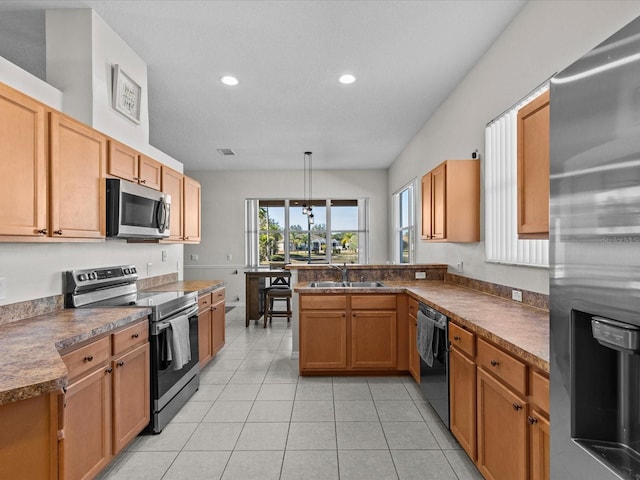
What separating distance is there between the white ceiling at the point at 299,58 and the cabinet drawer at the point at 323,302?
7.06 ft

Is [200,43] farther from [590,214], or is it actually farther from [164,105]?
[590,214]

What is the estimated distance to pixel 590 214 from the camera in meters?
0.88

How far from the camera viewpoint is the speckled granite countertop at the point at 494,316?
143 cm

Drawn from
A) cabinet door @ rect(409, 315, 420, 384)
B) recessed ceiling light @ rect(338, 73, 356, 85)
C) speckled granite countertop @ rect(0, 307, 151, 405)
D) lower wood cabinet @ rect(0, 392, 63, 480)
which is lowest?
cabinet door @ rect(409, 315, 420, 384)

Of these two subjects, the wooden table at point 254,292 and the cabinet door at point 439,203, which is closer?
the cabinet door at point 439,203

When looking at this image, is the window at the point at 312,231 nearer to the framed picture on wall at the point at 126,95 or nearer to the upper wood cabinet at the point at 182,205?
the upper wood cabinet at the point at 182,205

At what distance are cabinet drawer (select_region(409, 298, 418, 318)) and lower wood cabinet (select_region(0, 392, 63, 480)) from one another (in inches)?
99.3

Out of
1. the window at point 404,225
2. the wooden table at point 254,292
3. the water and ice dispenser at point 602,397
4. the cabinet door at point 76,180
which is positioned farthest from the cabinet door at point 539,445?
the wooden table at point 254,292

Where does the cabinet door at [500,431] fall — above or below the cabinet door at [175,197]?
below

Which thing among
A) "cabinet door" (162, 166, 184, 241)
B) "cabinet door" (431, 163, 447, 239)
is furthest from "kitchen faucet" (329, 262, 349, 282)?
"cabinet door" (162, 166, 184, 241)

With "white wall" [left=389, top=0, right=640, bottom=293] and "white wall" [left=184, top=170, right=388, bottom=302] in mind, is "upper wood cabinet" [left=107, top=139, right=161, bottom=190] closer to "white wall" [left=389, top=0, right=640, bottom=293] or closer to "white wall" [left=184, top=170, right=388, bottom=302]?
"white wall" [left=389, top=0, right=640, bottom=293]

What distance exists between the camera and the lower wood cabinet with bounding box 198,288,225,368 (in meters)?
3.37

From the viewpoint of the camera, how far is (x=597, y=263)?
2.81 ft

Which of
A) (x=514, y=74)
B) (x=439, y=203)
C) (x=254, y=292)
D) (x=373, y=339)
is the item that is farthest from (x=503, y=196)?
(x=254, y=292)
